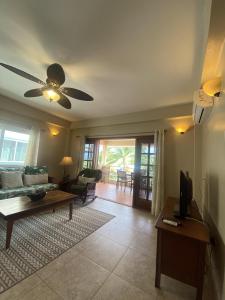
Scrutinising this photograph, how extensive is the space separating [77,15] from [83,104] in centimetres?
232

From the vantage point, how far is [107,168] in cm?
823

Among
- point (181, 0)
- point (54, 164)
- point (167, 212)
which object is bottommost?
point (167, 212)

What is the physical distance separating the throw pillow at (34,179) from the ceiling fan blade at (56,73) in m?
2.81

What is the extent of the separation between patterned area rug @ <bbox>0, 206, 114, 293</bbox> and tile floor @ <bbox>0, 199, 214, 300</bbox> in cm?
12

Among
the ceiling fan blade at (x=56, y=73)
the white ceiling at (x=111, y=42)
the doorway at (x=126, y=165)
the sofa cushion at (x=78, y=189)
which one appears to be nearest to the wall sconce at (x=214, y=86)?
the white ceiling at (x=111, y=42)

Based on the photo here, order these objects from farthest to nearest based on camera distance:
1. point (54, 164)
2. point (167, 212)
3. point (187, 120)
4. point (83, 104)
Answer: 1. point (54, 164)
2. point (83, 104)
3. point (187, 120)
4. point (167, 212)

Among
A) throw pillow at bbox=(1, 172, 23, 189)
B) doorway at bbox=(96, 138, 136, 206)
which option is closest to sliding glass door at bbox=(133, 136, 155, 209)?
throw pillow at bbox=(1, 172, 23, 189)

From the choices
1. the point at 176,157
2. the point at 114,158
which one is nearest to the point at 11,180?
the point at 176,157

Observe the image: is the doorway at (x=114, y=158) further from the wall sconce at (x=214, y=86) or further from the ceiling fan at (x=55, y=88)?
the wall sconce at (x=214, y=86)

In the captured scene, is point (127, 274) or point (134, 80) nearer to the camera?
point (127, 274)

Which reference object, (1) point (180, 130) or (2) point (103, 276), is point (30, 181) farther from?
(1) point (180, 130)

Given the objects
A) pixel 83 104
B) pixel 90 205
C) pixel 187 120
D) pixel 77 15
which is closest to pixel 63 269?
pixel 90 205

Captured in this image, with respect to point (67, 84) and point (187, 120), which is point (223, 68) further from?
point (67, 84)

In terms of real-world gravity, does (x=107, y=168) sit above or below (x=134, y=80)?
below
